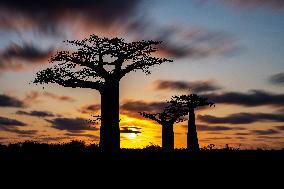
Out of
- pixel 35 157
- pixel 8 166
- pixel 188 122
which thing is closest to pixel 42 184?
pixel 8 166

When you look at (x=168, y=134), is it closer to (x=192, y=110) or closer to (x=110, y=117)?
(x=192, y=110)

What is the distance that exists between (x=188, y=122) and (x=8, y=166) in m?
26.9

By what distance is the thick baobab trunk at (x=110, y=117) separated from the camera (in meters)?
23.2

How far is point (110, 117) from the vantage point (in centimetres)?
2331

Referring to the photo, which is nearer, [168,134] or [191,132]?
[191,132]

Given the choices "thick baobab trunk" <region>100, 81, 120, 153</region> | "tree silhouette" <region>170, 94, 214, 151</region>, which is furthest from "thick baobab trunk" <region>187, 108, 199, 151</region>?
"thick baobab trunk" <region>100, 81, 120, 153</region>

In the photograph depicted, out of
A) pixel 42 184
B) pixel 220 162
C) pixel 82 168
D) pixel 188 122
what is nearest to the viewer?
pixel 42 184

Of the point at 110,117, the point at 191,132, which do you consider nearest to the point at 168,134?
the point at 191,132

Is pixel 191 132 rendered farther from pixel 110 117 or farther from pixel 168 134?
pixel 110 117

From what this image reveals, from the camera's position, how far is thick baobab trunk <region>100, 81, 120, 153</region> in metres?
23.2

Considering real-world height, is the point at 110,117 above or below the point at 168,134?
below

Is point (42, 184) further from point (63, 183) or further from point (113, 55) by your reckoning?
point (113, 55)

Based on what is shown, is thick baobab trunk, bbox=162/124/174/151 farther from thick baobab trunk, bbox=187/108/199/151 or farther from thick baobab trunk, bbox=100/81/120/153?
thick baobab trunk, bbox=100/81/120/153

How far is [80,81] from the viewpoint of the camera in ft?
75.4
